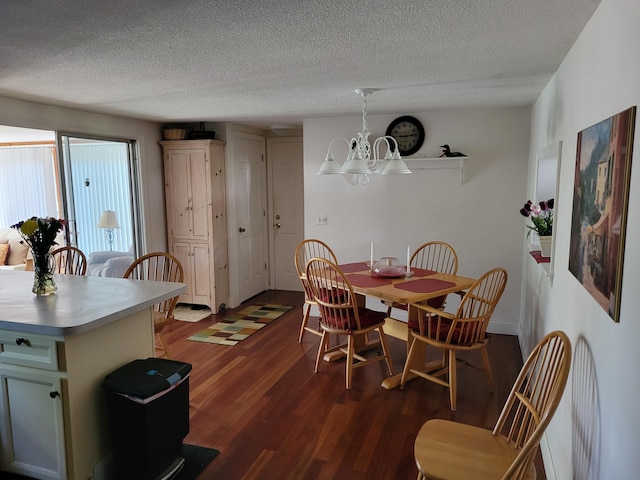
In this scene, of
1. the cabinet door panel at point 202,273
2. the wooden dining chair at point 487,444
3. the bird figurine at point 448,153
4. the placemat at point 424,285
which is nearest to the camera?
the wooden dining chair at point 487,444

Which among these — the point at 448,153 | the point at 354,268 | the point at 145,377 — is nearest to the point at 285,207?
the point at 354,268

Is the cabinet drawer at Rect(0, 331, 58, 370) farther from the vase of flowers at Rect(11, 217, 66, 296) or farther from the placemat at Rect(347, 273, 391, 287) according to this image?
the placemat at Rect(347, 273, 391, 287)

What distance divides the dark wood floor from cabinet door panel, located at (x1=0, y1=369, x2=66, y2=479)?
0.73m

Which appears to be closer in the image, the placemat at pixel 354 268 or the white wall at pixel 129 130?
the white wall at pixel 129 130

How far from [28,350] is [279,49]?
6.18 ft

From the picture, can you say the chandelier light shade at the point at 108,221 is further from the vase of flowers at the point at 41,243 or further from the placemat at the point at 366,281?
the placemat at the point at 366,281

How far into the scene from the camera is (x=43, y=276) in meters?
2.56

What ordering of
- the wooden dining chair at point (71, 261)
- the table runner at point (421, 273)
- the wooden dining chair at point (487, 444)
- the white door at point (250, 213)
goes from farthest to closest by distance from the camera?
the white door at point (250, 213)
the table runner at point (421, 273)
the wooden dining chair at point (71, 261)
the wooden dining chair at point (487, 444)

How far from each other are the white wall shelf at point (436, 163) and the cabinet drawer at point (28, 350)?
352 cm

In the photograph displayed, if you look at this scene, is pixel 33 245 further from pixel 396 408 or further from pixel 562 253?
pixel 562 253

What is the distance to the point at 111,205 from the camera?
15.2 feet

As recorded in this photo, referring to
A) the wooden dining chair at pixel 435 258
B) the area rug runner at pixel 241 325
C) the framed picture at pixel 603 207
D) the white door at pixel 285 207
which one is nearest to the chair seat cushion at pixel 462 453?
the framed picture at pixel 603 207

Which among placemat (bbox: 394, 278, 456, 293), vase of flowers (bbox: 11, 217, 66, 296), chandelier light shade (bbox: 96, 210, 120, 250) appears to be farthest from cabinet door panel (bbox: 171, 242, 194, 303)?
placemat (bbox: 394, 278, 456, 293)

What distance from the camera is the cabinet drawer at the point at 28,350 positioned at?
2055 mm
